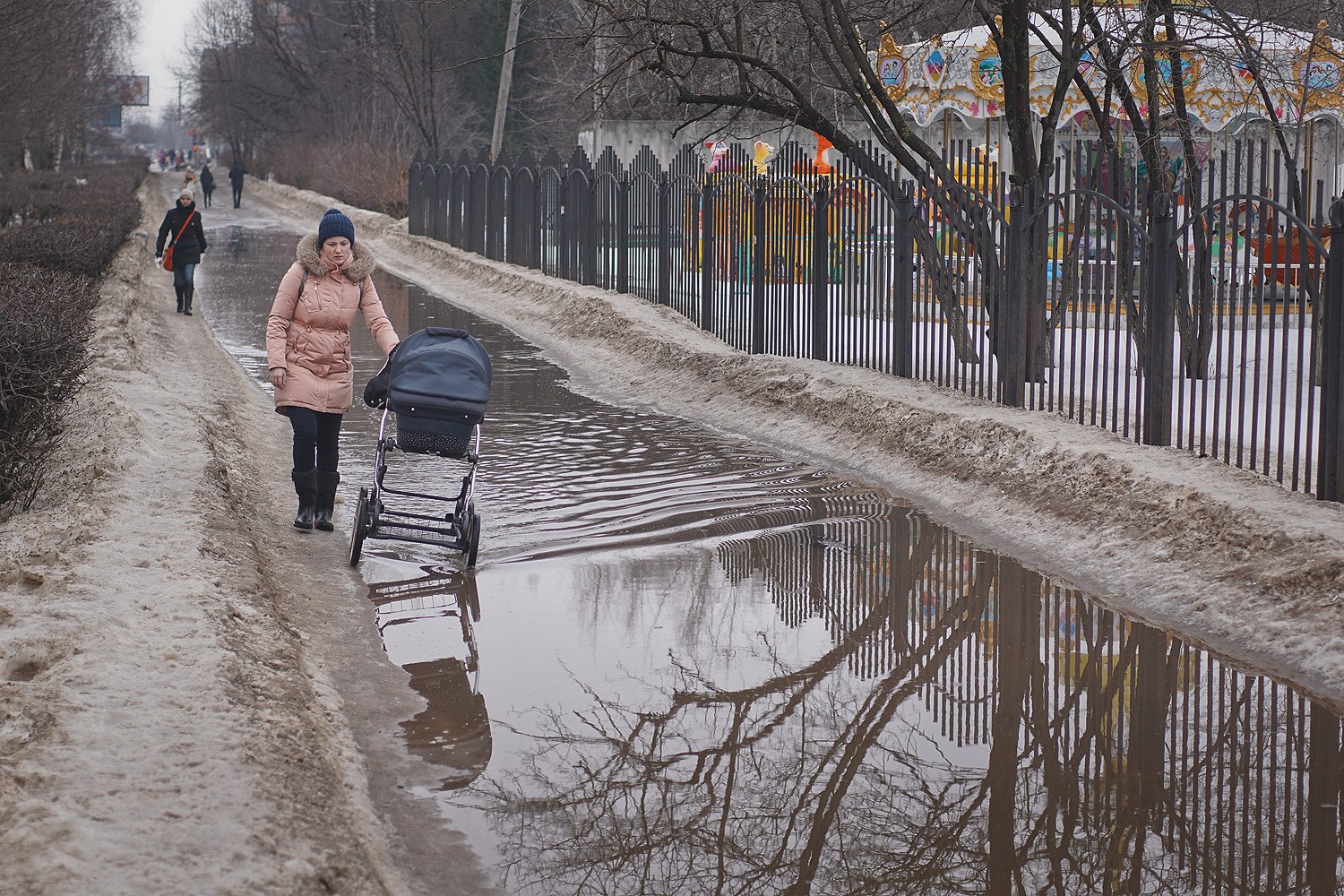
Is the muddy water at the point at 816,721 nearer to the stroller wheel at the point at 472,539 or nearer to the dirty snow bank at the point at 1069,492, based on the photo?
the stroller wheel at the point at 472,539

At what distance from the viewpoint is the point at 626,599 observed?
7422 mm

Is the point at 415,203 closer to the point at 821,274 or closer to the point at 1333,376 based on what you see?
the point at 821,274

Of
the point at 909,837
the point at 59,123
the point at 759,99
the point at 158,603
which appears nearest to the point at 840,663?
the point at 909,837

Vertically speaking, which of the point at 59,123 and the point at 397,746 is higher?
the point at 59,123

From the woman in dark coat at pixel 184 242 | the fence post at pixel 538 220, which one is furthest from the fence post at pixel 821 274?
the fence post at pixel 538 220

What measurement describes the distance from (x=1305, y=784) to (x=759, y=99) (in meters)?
9.98

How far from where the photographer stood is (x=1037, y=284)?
1146 cm

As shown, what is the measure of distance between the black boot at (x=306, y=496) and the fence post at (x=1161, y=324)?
16.1 feet

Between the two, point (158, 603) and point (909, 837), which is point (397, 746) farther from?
point (909, 837)

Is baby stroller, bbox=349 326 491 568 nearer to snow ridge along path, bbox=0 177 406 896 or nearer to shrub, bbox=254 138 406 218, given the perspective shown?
snow ridge along path, bbox=0 177 406 896

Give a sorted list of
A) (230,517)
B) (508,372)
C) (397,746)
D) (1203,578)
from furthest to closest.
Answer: (508,372) < (230,517) < (1203,578) < (397,746)

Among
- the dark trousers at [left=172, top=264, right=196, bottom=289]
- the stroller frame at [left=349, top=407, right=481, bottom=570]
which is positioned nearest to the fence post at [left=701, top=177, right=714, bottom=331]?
the dark trousers at [left=172, top=264, right=196, bottom=289]

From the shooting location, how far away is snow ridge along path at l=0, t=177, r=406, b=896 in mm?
4148

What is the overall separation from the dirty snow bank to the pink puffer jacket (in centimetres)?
354
